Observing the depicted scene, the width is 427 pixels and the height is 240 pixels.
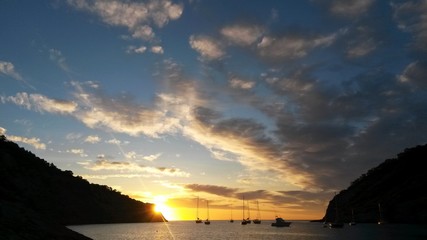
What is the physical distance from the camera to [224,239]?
482 ft

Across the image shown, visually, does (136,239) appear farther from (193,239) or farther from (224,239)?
(224,239)

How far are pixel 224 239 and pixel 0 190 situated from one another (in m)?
110

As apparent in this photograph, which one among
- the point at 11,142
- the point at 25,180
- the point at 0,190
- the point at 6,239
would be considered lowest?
the point at 6,239

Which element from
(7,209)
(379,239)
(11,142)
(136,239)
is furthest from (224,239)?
(7,209)

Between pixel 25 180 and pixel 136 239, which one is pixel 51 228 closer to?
pixel 136 239

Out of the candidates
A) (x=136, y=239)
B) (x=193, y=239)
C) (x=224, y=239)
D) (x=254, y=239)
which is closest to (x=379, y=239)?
(x=254, y=239)

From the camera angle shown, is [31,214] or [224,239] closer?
[31,214]

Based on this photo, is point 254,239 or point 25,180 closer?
point 254,239

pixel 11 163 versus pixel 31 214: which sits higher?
pixel 11 163

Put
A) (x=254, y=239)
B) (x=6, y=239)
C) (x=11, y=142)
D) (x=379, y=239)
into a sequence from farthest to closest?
1. (x=11, y=142)
2. (x=254, y=239)
3. (x=379, y=239)
4. (x=6, y=239)

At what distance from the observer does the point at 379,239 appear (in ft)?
432

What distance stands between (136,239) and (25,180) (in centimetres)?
5302

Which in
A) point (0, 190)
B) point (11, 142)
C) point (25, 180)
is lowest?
point (0, 190)

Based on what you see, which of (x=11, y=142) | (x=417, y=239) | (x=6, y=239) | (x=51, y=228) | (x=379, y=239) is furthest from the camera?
(x=11, y=142)
